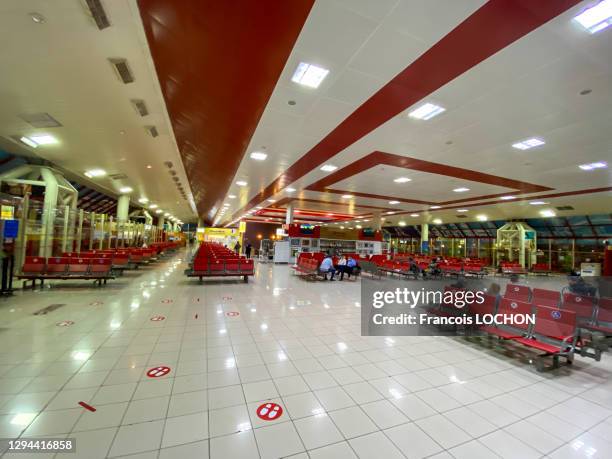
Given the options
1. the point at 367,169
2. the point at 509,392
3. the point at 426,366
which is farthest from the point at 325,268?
the point at 509,392

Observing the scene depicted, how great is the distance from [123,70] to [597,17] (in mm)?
6002

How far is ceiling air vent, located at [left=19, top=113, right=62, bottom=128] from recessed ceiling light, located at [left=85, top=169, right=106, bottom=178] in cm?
462

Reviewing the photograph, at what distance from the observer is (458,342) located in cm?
447

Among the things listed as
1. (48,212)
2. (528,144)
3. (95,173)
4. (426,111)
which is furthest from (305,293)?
(95,173)

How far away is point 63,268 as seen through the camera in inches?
284

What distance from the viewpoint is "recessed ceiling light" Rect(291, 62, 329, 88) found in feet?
11.8

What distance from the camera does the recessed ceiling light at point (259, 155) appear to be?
24.4 ft

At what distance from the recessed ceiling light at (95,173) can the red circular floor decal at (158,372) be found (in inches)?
413

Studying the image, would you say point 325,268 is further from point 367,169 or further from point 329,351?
point 329,351

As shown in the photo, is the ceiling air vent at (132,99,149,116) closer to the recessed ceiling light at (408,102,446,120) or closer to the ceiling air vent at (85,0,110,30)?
the ceiling air vent at (85,0,110,30)

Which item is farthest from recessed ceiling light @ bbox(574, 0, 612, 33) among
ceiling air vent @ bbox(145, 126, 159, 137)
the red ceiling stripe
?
ceiling air vent @ bbox(145, 126, 159, 137)

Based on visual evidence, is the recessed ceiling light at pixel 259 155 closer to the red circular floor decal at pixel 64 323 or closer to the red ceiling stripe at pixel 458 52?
the red ceiling stripe at pixel 458 52

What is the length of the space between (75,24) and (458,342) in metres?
7.18

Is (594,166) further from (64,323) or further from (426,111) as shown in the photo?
(64,323)
